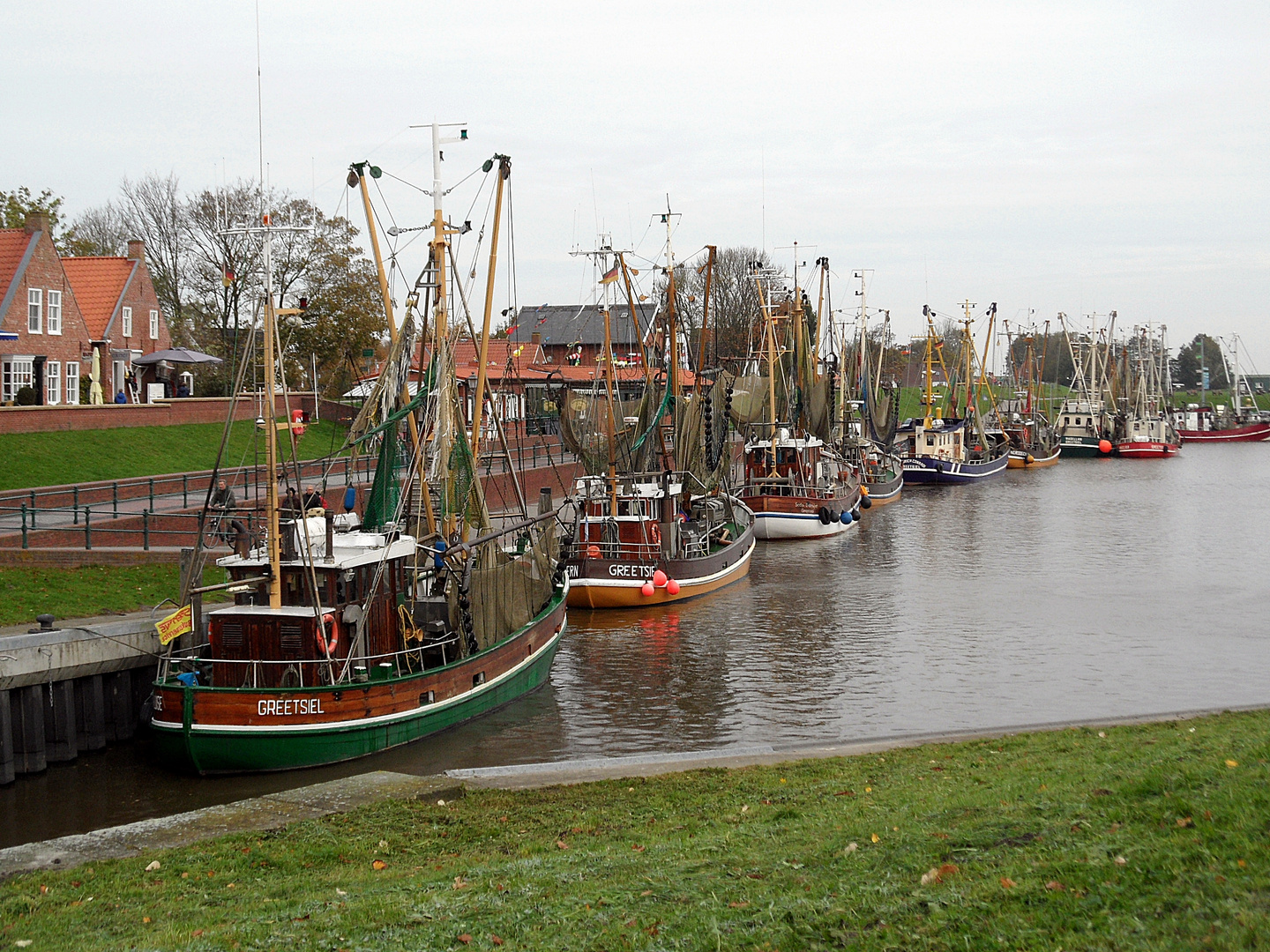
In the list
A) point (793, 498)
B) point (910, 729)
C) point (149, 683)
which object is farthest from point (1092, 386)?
point (149, 683)

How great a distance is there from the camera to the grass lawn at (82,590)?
22.3 metres

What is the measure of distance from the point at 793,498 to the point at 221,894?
1737 inches

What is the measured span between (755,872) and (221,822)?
755cm

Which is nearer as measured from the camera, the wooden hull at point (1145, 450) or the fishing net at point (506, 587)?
the fishing net at point (506, 587)

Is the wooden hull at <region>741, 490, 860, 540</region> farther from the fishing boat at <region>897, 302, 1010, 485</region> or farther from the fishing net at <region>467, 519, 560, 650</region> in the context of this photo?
the fishing boat at <region>897, 302, 1010, 485</region>

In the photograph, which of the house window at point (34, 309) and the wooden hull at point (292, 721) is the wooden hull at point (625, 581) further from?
the house window at point (34, 309)

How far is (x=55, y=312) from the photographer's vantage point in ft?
172

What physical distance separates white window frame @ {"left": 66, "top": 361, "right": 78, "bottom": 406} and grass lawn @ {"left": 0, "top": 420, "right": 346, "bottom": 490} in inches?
213

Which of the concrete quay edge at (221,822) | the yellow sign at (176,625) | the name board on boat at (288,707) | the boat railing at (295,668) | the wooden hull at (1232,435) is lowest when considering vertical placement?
the concrete quay edge at (221,822)

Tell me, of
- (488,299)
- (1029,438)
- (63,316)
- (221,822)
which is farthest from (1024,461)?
(221,822)

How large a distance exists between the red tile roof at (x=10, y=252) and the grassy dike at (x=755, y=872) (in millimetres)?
44038

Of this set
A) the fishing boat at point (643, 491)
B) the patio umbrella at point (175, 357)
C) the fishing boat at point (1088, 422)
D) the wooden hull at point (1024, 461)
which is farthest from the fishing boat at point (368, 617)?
the fishing boat at point (1088, 422)

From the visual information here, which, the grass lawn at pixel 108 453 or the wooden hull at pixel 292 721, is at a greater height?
the grass lawn at pixel 108 453

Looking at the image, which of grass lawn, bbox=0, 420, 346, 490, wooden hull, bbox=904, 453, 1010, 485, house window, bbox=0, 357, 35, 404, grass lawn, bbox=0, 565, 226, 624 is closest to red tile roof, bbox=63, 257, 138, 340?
house window, bbox=0, 357, 35, 404
